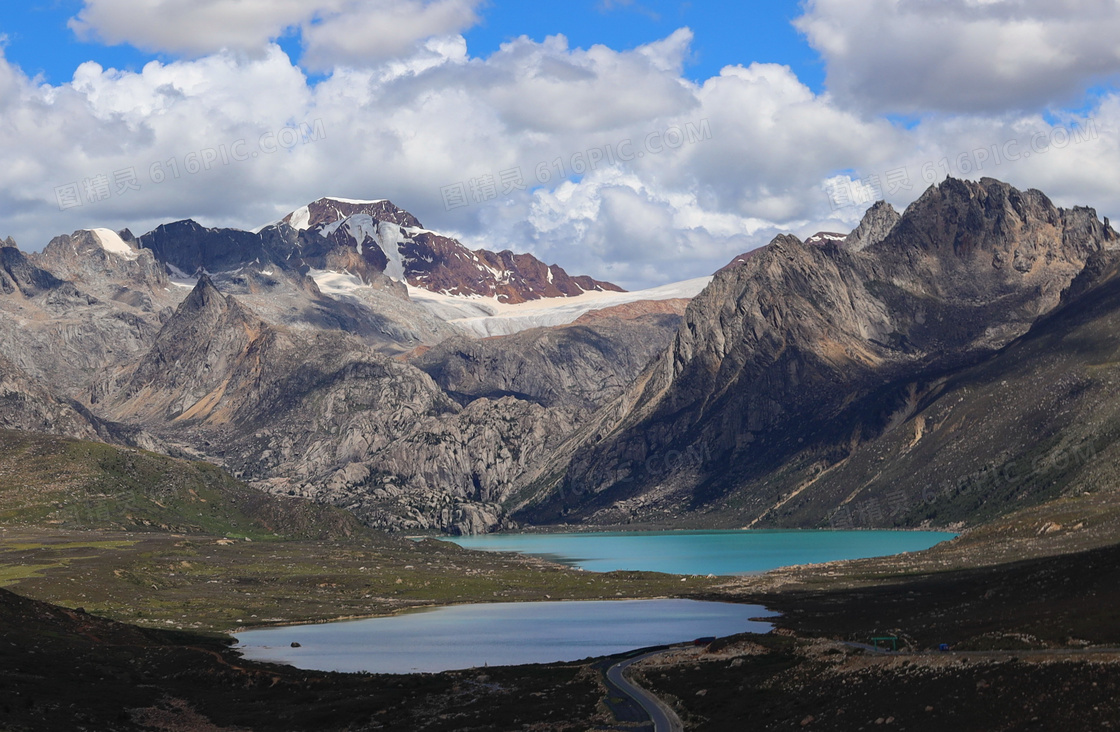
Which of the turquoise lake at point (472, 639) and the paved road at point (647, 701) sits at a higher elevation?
the paved road at point (647, 701)

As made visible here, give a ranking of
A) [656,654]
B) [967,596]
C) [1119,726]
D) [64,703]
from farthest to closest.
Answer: [967,596] → [656,654] → [64,703] → [1119,726]

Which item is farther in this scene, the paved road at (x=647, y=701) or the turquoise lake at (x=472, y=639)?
the turquoise lake at (x=472, y=639)

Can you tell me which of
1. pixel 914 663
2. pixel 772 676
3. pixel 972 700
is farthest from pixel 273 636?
pixel 972 700

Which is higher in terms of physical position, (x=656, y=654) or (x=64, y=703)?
(x=64, y=703)

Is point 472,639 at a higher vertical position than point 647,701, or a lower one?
lower

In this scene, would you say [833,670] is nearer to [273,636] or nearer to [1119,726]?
[1119,726]
